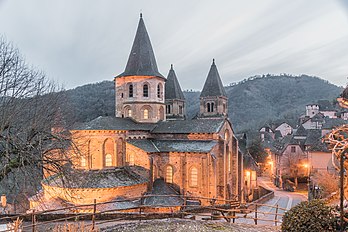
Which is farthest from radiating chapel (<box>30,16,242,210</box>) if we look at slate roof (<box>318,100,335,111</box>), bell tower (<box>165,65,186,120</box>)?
slate roof (<box>318,100,335,111</box>)

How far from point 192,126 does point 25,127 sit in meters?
17.5

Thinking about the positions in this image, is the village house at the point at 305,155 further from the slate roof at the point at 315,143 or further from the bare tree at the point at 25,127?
the bare tree at the point at 25,127

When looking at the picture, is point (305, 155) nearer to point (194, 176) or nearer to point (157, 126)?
point (194, 176)

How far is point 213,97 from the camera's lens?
47.9m

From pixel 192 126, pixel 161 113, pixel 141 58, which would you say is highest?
pixel 141 58

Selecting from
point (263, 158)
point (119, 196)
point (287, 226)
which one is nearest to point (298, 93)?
point (263, 158)

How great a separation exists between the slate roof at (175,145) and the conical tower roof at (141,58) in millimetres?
8428

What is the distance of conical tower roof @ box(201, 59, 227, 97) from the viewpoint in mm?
48000

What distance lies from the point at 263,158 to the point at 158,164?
3446cm

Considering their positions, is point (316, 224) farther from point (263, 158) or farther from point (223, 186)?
point (263, 158)

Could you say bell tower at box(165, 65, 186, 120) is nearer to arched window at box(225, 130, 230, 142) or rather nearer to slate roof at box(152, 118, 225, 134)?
slate roof at box(152, 118, 225, 134)

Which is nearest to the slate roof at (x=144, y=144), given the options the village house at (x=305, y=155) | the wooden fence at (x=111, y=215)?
the wooden fence at (x=111, y=215)

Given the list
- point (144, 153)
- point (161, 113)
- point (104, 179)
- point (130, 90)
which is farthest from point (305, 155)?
point (104, 179)

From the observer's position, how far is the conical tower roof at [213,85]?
48000mm
